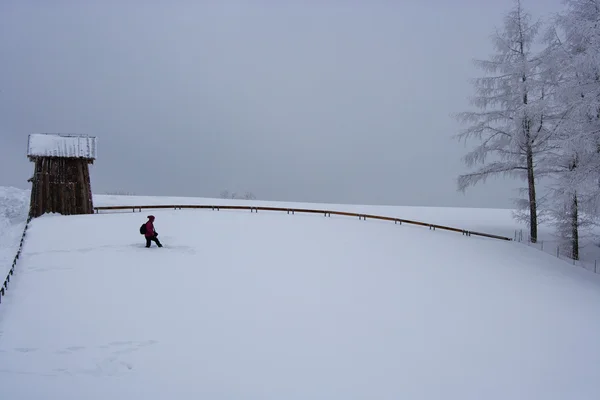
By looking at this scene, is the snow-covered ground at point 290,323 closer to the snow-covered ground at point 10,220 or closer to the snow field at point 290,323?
the snow field at point 290,323

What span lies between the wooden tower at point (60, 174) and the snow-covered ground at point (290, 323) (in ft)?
32.0

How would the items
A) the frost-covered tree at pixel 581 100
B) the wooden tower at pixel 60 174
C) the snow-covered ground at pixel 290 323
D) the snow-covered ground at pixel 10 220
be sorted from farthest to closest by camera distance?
the wooden tower at pixel 60 174, the snow-covered ground at pixel 10 220, the frost-covered tree at pixel 581 100, the snow-covered ground at pixel 290 323

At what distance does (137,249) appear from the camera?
1560cm

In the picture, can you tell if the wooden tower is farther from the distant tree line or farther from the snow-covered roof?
the distant tree line

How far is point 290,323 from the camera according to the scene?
31.8 feet

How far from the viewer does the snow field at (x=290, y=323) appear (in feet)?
24.4

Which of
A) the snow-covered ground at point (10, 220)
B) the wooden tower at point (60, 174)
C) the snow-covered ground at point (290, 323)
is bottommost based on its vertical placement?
the snow-covered ground at point (290, 323)

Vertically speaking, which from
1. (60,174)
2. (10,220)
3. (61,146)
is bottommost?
(10,220)

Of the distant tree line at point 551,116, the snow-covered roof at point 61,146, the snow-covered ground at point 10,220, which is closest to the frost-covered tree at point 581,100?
the distant tree line at point 551,116

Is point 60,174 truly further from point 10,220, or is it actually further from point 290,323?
point 290,323

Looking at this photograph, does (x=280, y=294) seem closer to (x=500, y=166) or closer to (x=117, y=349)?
(x=117, y=349)

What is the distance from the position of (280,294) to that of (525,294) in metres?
8.24

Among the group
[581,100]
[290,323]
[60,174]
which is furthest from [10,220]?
[581,100]

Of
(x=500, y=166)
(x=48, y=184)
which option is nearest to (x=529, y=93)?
(x=500, y=166)
